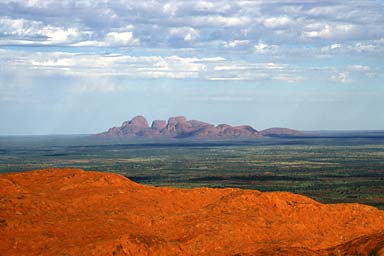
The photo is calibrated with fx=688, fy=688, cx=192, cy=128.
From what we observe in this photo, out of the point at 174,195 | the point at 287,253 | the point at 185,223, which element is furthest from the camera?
the point at 174,195

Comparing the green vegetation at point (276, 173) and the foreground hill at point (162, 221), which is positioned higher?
the foreground hill at point (162, 221)

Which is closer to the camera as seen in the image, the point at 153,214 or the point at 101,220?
the point at 101,220

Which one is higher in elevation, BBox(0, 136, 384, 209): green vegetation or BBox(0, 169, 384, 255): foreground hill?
BBox(0, 169, 384, 255): foreground hill

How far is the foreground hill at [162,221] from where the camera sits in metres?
31.1

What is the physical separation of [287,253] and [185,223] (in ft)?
29.0

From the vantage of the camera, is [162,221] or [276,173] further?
[276,173]

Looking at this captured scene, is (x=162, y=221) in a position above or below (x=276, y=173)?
above

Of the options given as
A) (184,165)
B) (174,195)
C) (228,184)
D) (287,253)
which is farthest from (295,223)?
(184,165)

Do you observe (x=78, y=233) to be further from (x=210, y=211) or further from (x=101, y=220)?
(x=210, y=211)

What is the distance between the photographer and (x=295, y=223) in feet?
129

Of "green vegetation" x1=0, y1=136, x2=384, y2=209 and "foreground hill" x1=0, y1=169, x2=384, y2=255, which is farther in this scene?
"green vegetation" x1=0, y1=136, x2=384, y2=209

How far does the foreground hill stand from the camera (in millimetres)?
31141

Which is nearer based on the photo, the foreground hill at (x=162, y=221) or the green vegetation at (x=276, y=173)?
the foreground hill at (x=162, y=221)

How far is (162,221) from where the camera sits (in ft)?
121
